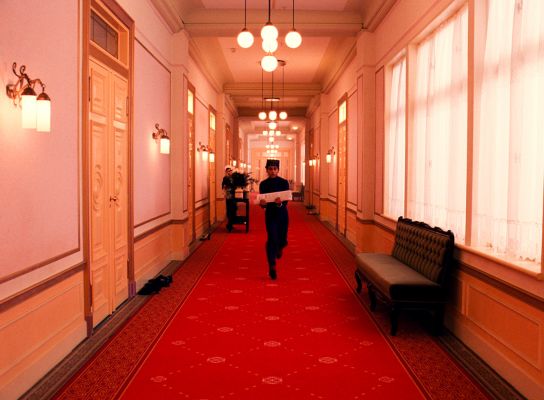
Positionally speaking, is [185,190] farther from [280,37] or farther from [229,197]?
[229,197]

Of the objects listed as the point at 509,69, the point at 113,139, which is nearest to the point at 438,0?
the point at 509,69

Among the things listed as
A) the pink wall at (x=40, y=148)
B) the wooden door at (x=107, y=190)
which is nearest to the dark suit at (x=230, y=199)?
the wooden door at (x=107, y=190)

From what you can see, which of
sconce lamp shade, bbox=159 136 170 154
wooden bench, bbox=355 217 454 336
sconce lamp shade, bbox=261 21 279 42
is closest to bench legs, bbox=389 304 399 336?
wooden bench, bbox=355 217 454 336

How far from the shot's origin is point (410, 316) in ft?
16.2

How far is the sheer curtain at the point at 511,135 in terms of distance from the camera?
10.6ft

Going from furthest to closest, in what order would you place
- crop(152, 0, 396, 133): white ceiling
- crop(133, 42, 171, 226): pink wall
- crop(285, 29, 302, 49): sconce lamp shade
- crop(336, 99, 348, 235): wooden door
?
crop(336, 99, 348, 235): wooden door
crop(152, 0, 396, 133): white ceiling
crop(133, 42, 171, 226): pink wall
crop(285, 29, 302, 49): sconce lamp shade

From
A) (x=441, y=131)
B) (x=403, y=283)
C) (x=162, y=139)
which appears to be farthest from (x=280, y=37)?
(x=403, y=283)

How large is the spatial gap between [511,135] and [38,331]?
3.57 metres

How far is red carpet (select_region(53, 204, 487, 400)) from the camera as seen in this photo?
323 cm

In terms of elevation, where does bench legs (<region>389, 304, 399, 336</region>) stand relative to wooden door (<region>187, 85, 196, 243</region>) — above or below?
below

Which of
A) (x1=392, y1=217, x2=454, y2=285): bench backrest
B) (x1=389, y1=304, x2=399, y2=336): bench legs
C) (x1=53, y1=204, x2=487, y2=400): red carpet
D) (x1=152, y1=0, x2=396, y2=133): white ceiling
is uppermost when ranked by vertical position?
(x1=152, y1=0, x2=396, y2=133): white ceiling

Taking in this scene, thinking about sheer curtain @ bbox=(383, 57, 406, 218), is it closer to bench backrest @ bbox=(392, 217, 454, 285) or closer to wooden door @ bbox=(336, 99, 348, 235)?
bench backrest @ bbox=(392, 217, 454, 285)

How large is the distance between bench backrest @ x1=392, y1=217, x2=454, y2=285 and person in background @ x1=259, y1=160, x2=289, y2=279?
1614 millimetres

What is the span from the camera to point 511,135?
3471 millimetres
